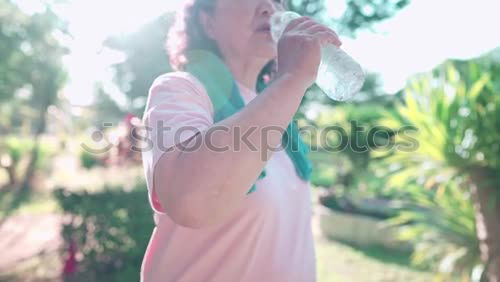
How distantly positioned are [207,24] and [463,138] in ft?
8.84

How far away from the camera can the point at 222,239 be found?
827 mm

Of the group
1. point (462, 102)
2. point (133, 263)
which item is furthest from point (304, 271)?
point (133, 263)

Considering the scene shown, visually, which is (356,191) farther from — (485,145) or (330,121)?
(485,145)

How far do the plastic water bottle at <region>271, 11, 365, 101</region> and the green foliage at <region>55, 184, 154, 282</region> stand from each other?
3269mm

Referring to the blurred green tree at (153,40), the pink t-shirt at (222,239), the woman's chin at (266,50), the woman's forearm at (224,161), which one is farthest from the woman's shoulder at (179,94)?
the blurred green tree at (153,40)

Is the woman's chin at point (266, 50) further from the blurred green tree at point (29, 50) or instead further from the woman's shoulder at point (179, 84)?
the blurred green tree at point (29, 50)

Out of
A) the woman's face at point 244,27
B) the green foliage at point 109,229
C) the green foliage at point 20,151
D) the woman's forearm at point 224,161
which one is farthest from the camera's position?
the green foliage at point 20,151

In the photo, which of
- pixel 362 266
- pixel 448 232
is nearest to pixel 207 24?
pixel 448 232

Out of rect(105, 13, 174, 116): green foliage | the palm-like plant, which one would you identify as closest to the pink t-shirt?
rect(105, 13, 174, 116): green foliage

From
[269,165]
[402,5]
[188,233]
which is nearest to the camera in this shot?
[188,233]

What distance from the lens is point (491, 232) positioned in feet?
8.86

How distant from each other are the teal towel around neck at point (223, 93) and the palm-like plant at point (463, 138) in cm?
221

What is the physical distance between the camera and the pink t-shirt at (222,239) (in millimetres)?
768

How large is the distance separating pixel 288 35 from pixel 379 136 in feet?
20.8
